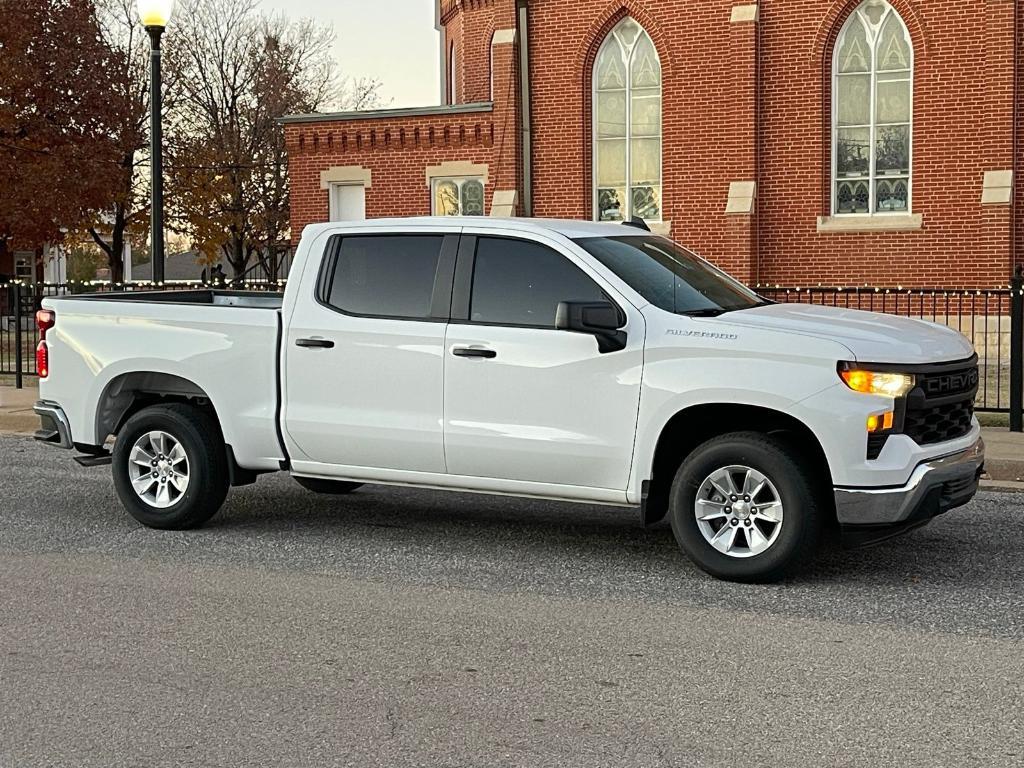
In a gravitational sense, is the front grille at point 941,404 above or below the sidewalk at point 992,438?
above

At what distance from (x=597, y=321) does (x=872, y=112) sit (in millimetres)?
17556

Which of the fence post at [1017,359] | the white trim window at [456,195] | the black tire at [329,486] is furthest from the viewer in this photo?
the white trim window at [456,195]

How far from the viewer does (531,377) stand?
758 centimetres

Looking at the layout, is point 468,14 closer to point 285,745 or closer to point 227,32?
point 227,32

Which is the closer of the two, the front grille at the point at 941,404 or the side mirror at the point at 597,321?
the front grille at the point at 941,404

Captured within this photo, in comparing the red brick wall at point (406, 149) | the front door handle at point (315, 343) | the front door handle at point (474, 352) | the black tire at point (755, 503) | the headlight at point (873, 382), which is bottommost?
the black tire at point (755, 503)

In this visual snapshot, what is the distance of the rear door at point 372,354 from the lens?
7.91 metres

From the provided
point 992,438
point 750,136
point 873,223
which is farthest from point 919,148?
point 992,438

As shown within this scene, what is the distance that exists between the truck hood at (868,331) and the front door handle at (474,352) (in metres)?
1.27

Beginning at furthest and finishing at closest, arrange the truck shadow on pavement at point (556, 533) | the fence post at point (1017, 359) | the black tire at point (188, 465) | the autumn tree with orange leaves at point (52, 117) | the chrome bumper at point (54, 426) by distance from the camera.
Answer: the autumn tree with orange leaves at point (52, 117), the fence post at point (1017, 359), the chrome bumper at point (54, 426), the black tire at point (188, 465), the truck shadow on pavement at point (556, 533)

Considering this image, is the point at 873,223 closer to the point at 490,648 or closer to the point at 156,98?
the point at 156,98

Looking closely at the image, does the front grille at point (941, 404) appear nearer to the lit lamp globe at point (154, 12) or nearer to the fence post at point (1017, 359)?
the fence post at point (1017, 359)

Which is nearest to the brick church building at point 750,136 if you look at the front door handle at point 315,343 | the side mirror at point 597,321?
the front door handle at point 315,343

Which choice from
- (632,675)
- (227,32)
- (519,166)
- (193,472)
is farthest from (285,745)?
(227,32)
